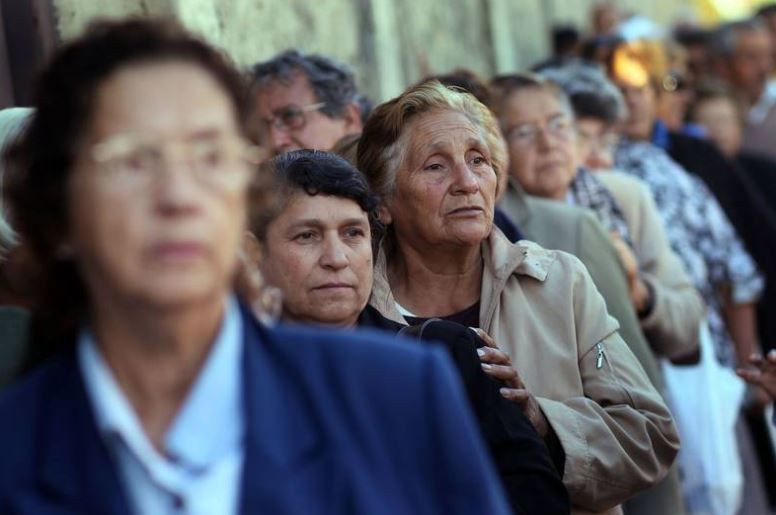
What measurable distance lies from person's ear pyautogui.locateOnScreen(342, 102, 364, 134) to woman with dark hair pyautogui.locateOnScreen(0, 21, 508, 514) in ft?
11.3

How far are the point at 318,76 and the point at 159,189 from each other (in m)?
3.68

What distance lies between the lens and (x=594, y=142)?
25.1 ft

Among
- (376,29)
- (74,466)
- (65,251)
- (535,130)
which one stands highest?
(65,251)

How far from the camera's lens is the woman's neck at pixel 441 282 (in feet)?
15.9

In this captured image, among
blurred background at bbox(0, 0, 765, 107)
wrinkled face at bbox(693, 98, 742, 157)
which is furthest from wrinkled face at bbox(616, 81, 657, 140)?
wrinkled face at bbox(693, 98, 742, 157)

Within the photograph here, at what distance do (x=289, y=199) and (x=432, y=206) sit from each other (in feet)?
1.90

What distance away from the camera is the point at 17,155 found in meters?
2.69

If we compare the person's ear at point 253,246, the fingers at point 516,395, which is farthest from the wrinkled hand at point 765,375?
the person's ear at point 253,246

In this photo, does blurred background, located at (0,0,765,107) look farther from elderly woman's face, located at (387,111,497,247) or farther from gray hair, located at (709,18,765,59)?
gray hair, located at (709,18,765,59)

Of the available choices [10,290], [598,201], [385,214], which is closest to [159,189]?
[10,290]

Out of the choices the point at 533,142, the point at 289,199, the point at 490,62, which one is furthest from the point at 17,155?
the point at 490,62

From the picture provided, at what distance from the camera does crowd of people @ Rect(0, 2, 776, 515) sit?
2.44 meters

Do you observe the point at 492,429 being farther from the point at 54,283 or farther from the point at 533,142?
the point at 533,142

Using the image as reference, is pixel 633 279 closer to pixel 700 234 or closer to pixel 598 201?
pixel 598 201
